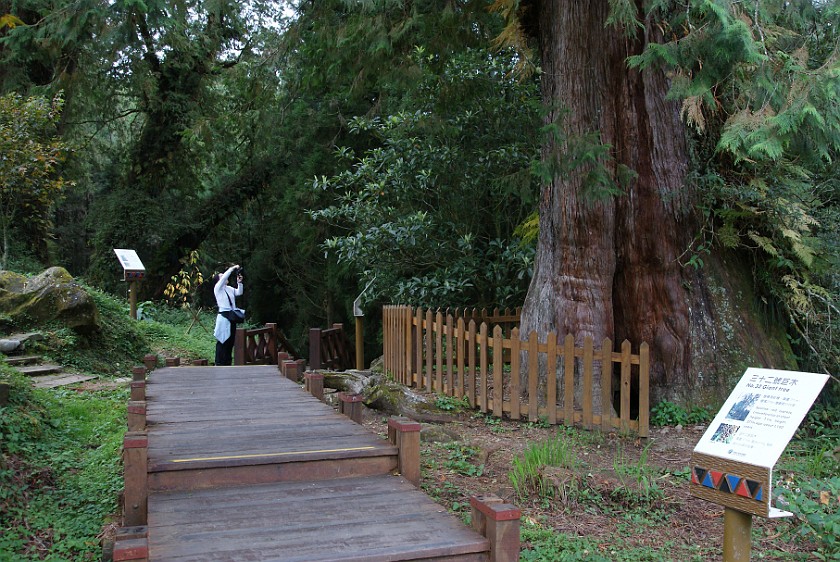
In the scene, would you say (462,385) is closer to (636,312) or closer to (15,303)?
(636,312)

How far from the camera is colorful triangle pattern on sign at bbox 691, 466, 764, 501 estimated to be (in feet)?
11.0

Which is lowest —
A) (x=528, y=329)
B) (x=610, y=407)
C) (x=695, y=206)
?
(x=610, y=407)

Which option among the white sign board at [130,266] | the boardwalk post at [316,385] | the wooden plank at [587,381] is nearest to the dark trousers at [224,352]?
the white sign board at [130,266]

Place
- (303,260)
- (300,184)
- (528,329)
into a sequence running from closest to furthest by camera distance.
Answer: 1. (528,329)
2. (300,184)
3. (303,260)

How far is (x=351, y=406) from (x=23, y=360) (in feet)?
20.4

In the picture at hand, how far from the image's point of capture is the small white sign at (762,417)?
337 cm

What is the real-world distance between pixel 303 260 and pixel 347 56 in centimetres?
1513

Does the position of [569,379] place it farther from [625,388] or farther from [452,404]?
[452,404]

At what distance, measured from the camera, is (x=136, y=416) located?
5.20 meters

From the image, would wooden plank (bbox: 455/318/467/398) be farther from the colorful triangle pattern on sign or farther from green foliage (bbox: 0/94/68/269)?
green foliage (bbox: 0/94/68/269)

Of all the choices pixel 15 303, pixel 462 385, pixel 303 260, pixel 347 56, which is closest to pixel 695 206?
pixel 462 385

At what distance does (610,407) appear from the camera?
7.96m

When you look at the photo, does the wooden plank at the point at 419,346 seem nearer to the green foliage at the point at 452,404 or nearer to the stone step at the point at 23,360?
the green foliage at the point at 452,404

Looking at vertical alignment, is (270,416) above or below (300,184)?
below
